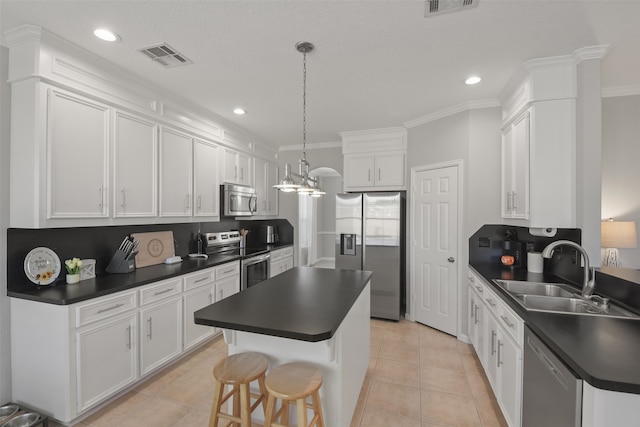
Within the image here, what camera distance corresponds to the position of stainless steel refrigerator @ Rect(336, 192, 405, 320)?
402cm

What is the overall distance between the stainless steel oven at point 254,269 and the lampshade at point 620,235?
3776 millimetres

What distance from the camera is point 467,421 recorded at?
Result: 2.07m

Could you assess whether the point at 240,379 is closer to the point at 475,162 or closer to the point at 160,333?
the point at 160,333

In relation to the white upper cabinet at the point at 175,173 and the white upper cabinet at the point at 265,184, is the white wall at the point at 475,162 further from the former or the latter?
the white upper cabinet at the point at 175,173

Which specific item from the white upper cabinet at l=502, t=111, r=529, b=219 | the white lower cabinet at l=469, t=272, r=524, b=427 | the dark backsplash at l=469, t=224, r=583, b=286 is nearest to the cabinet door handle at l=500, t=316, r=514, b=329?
the white lower cabinet at l=469, t=272, r=524, b=427

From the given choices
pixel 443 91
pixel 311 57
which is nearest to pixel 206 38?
pixel 311 57

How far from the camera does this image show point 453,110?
3422 millimetres

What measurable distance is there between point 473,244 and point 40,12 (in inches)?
163

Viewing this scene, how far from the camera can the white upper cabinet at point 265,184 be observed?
463 centimetres

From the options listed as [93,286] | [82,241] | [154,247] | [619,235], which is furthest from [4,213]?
[619,235]

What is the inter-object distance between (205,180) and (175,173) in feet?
1.49

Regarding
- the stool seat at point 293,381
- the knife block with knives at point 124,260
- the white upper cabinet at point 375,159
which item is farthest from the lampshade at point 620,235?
the knife block with knives at point 124,260

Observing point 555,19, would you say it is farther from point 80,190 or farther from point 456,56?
point 80,190

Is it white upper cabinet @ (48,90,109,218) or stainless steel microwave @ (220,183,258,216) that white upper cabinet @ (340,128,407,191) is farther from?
white upper cabinet @ (48,90,109,218)
